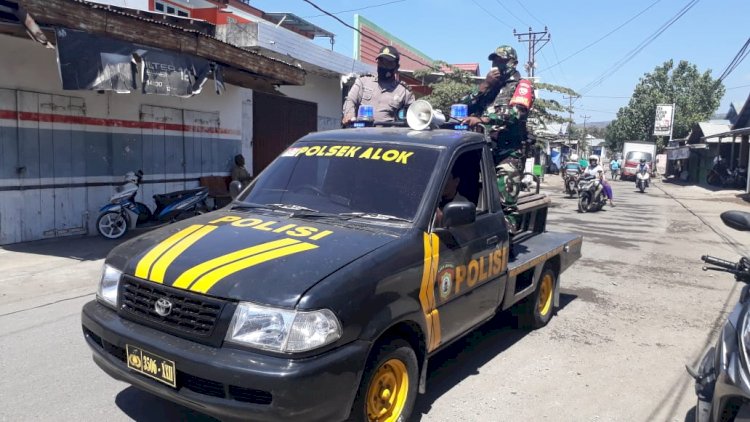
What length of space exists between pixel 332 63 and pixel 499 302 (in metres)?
12.5

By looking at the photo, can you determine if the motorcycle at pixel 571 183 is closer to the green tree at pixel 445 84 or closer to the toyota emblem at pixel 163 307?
the green tree at pixel 445 84

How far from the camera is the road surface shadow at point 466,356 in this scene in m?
4.09

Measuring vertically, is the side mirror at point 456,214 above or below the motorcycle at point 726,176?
above

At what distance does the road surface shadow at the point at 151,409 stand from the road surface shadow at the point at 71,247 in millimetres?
5269

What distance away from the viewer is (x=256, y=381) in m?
2.57

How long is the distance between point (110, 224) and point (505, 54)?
7.02 meters

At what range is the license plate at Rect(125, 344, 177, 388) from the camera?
278 centimetres

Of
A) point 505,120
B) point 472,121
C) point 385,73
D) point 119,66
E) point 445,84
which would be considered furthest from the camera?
point 445,84

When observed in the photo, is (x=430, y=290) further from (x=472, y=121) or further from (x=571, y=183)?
(x=571, y=183)

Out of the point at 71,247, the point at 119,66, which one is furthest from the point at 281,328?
the point at 71,247

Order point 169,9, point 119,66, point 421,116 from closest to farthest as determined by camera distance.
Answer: point 421,116, point 119,66, point 169,9

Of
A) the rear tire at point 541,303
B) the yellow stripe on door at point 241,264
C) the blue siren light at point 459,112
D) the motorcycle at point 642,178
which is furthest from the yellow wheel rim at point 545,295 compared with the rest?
the motorcycle at point 642,178

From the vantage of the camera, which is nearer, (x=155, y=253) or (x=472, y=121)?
(x=155, y=253)

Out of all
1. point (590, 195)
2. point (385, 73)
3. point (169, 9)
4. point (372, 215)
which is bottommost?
point (590, 195)
